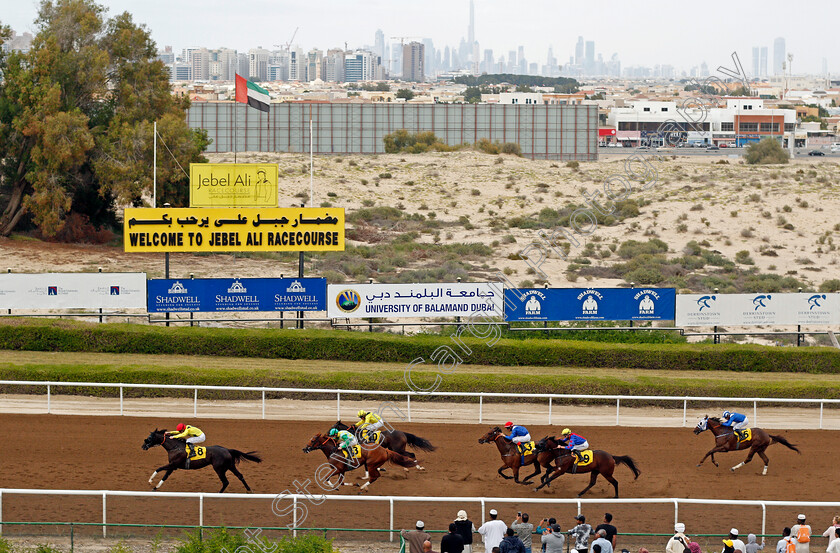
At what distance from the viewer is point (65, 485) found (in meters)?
14.5

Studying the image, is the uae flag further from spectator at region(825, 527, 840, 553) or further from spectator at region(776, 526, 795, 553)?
spectator at region(825, 527, 840, 553)

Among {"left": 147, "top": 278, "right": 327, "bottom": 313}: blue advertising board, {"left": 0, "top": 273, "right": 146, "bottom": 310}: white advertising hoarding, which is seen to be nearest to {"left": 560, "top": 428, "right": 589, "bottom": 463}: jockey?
{"left": 147, "top": 278, "right": 327, "bottom": 313}: blue advertising board

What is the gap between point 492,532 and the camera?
454 inches

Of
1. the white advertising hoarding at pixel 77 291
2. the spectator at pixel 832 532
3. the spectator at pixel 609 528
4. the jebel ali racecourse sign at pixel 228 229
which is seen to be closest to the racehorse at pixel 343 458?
the spectator at pixel 609 528

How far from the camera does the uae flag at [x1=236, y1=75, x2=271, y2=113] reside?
28812 mm

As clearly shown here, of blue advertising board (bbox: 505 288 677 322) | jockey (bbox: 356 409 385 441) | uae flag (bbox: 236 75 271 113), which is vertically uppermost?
uae flag (bbox: 236 75 271 113)

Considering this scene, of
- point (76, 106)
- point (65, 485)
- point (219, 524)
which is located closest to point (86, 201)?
point (76, 106)

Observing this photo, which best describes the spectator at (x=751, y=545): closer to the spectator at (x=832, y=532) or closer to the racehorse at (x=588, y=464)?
the spectator at (x=832, y=532)

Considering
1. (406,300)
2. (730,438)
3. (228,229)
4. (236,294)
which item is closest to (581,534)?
(730,438)

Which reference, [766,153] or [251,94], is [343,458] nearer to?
[251,94]

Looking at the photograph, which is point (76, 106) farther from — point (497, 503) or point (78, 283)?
point (497, 503)

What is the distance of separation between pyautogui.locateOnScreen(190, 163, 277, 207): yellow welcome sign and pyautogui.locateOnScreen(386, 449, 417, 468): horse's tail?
12.1m

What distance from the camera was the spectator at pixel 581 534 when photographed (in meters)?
11.3

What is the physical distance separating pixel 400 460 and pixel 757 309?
13381mm
